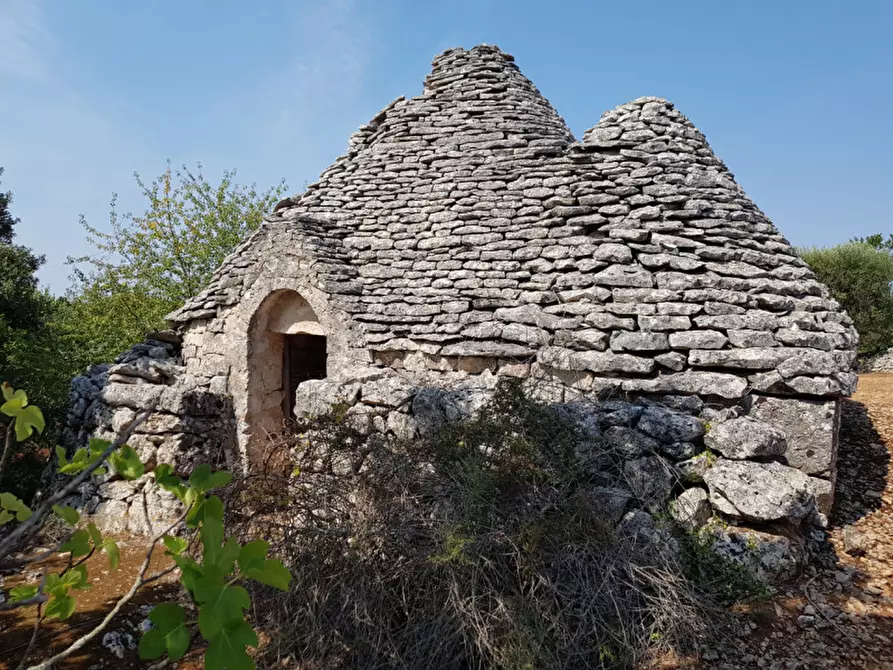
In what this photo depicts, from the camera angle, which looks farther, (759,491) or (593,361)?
(593,361)

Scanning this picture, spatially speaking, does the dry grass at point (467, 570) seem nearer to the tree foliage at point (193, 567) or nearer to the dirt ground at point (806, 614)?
the dirt ground at point (806, 614)

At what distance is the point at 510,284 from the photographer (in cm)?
570

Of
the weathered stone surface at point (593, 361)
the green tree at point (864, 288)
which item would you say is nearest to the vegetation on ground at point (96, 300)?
the weathered stone surface at point (593, 361)

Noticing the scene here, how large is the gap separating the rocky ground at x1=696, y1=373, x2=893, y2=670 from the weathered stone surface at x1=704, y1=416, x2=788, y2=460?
0.88 metres

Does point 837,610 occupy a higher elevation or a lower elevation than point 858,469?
lower

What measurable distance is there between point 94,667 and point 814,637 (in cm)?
440

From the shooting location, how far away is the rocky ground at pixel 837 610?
9.36 feet

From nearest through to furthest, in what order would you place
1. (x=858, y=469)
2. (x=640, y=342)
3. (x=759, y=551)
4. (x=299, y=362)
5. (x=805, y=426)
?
(x=759, y=551) < (x=805, y=426) < (x=640, y=342) < (x=858, y=469) < (x=299, y=362)

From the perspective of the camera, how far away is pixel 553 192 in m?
6.12

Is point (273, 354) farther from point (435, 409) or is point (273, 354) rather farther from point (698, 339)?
point (698, 339)

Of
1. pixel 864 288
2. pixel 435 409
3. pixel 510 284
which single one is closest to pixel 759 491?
pixel 435 409

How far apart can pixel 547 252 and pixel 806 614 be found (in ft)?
12.5

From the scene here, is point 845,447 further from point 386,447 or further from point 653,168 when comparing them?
point 386,447

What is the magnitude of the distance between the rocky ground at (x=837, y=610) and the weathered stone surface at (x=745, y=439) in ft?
2.87
